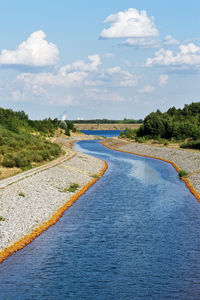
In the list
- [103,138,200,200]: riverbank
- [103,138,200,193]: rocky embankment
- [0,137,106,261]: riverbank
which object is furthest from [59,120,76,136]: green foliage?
[0,137,106,261]: riverbank

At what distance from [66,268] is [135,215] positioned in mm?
11966

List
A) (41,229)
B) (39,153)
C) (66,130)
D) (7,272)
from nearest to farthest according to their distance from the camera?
(7,272)
(41,229)
(39,153)
(66,130)

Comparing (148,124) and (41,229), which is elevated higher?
(148,124)

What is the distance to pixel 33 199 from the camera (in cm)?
3300

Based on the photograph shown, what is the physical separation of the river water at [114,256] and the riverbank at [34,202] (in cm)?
83

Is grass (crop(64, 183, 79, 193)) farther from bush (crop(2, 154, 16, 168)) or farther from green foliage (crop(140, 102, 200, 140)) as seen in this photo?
green foliage (crop(140, 102, 200, 140))

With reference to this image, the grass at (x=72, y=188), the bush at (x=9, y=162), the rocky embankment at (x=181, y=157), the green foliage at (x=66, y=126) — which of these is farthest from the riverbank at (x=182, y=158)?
the green foliage at (x=66, y=126)

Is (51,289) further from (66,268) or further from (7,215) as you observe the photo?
(7,215)

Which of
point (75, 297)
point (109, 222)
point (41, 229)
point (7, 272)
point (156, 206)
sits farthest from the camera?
point (156, 206)

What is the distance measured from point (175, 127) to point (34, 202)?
252 feet

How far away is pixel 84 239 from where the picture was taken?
24.1m

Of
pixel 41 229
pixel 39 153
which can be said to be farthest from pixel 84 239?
pixel 39 153

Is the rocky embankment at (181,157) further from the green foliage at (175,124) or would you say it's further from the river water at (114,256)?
the river water at (114,256)

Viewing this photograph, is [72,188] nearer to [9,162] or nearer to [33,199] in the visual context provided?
[33,199]
